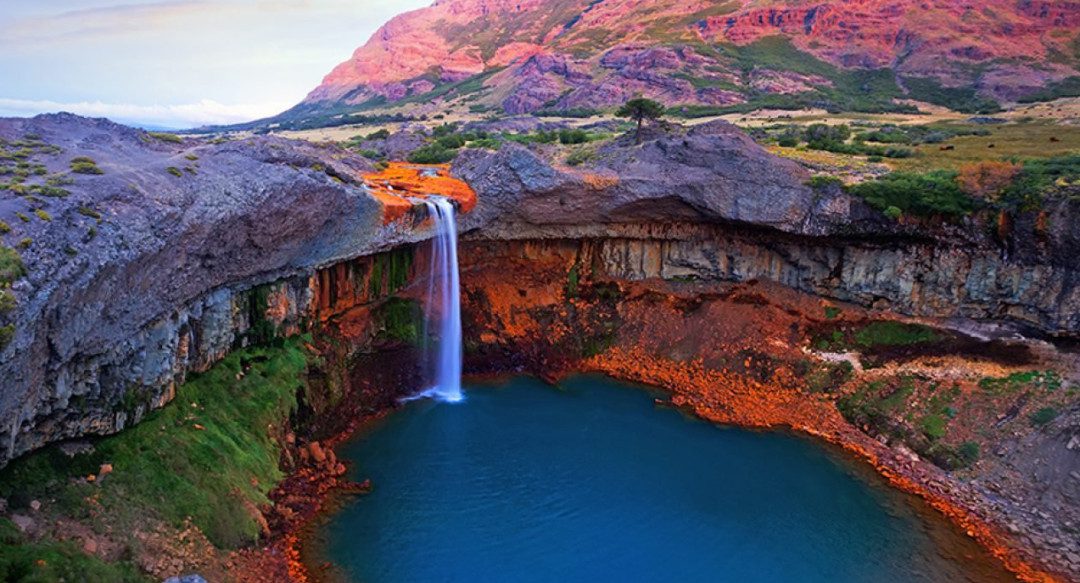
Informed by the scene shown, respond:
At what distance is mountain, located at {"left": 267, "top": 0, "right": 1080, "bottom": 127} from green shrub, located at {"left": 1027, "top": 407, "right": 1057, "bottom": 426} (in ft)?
229

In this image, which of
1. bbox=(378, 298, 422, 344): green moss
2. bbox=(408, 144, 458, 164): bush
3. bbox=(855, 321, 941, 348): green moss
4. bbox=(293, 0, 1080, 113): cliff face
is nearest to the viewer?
bbox=(855, 321, 941, 348): green moss

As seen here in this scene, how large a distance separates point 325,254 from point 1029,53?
124 meters

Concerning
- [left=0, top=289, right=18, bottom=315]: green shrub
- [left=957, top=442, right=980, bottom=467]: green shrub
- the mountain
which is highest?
the mountain

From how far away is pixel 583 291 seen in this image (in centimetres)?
4128

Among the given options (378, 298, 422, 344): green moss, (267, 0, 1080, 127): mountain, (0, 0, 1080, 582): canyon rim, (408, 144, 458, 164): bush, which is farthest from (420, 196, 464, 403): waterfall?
(267, 0, 1080, 127): mountain

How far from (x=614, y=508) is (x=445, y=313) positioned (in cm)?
1521

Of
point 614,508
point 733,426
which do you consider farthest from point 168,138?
point 733,426

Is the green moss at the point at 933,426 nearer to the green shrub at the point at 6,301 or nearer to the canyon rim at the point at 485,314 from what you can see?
the canyon rim at the point at 485,314

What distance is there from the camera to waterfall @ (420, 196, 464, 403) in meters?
35.9

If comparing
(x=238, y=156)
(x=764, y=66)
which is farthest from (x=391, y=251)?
(x=764, y=66)

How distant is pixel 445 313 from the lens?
37312mm

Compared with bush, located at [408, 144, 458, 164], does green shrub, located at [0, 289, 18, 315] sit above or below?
below

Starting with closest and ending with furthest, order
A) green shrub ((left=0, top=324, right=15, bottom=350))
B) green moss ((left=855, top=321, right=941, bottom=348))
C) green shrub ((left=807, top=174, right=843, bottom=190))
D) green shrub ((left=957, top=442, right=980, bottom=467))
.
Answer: green shrub ((left=0, top=324, right=15, bottom=350)) < green shrub ((left=957, top=442, right=980, bottom=467)) < green moss ((left=855, top=321, right=941, bottom=348)) < green shrub ((left=807, top=174, right=843, bottom=190))

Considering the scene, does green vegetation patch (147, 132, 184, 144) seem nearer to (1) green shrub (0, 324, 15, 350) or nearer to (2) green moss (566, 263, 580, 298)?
(1) green shrub (0, 324, 15, 350)
